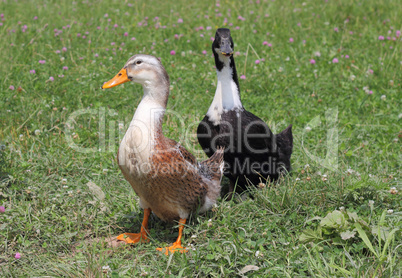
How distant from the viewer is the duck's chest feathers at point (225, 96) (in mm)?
3691

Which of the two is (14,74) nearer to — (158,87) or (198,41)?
(198,41)

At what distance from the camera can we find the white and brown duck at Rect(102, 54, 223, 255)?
9.61 ft

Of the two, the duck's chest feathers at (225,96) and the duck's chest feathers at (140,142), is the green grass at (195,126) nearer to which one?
the duck's chest feathers at (140,142)

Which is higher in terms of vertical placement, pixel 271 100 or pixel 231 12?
pixel 231 12

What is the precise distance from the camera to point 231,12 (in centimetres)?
757

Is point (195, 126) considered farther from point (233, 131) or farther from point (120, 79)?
point (120, 79)

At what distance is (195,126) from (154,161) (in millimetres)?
1832

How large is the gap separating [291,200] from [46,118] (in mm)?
2772

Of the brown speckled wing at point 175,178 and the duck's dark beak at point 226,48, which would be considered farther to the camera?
the duck's dark beak at point 226,48

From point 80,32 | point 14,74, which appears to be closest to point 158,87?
point 14,74

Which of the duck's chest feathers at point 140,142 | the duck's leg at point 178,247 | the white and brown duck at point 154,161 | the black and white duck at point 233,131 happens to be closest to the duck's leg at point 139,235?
the white and brown duck at point 154,161

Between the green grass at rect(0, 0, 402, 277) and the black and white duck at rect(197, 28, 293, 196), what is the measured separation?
0.33 m

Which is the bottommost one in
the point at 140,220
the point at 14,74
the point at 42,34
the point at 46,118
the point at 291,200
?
the point at 140,220

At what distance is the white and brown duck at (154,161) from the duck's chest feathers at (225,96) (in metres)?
0.58
